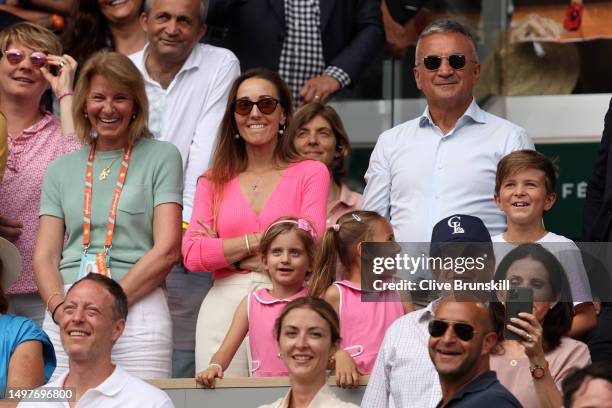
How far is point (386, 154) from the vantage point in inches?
299

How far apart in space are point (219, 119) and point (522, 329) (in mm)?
2641

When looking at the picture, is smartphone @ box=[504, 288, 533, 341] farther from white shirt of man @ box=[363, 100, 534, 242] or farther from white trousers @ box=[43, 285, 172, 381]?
white trousers @ box=[43, 285, 172, 381]

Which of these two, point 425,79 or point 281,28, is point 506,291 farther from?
point 281,28

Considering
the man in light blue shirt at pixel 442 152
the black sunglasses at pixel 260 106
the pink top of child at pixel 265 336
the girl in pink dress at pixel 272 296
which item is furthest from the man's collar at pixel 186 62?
the pink top of child at pixel 265 336

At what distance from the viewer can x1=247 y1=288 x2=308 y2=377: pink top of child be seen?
6.96 metres

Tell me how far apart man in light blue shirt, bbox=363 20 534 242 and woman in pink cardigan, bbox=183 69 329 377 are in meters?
0.34

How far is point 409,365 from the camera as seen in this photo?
6301 millimetres

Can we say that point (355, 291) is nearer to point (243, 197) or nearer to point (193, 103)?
point (243, 197)

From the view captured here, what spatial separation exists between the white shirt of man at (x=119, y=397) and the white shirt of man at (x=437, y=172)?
1621 mm

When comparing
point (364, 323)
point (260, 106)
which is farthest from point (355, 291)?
point (260, 106)

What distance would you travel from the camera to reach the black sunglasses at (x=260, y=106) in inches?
297

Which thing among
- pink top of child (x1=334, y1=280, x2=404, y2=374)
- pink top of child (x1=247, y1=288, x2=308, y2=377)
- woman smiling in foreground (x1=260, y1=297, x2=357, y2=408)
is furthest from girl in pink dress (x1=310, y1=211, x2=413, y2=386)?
woman smiling in foreground (x1=260, y1=297, x2=357, y2=408)

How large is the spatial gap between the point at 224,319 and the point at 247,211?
0.52 meters

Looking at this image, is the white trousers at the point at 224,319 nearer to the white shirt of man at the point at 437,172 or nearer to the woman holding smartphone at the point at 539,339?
the white shirt of man at the point at 437,172
